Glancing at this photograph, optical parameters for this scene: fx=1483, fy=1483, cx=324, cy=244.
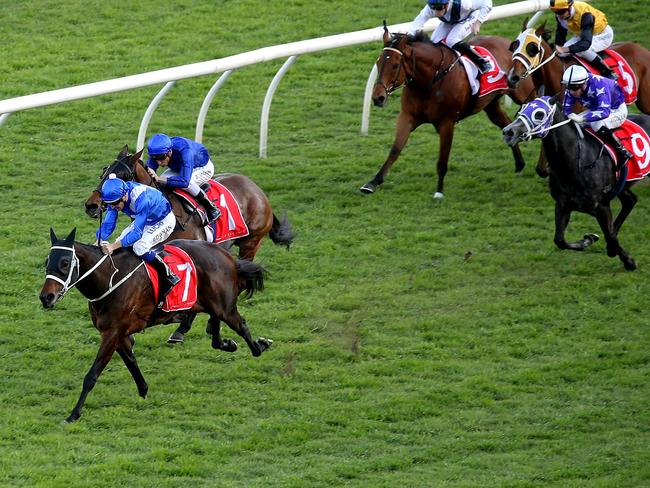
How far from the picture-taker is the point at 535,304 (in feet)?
37.6

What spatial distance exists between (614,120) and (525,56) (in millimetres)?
1625

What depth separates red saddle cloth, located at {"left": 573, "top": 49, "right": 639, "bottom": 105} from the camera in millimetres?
13500

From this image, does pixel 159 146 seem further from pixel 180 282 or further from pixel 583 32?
pixel 583 32

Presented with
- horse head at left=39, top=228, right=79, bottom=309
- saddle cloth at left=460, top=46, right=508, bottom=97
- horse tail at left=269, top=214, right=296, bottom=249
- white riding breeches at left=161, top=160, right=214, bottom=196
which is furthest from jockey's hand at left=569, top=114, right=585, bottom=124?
horse head at left=39, top=228, right=79, bottom=309

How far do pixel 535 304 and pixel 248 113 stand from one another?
484cm

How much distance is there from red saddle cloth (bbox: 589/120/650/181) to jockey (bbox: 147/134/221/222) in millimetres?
3258

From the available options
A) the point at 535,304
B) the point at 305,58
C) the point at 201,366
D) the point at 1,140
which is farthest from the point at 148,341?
the point at 305,58

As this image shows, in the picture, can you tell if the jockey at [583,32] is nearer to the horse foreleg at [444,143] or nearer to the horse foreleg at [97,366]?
the horse foreleg at [444,143]

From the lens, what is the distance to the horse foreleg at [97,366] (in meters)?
9.42

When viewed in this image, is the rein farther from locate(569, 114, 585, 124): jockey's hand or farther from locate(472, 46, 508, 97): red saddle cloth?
locate(472, 46, 508, 97): red saddle cloth

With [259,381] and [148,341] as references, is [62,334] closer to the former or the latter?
[148,341]

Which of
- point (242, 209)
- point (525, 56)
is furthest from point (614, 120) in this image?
point (242, 209)

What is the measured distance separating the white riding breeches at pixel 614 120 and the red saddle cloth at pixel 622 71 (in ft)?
5.67

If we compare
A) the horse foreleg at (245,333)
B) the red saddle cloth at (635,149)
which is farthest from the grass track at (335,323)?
the red saddle cloth at (635,149)
